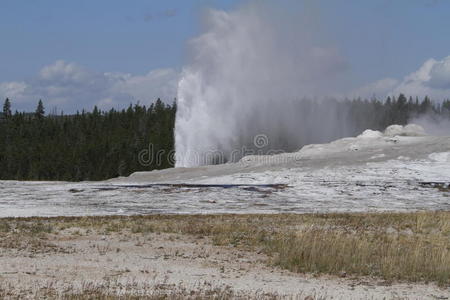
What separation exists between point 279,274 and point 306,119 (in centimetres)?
8655

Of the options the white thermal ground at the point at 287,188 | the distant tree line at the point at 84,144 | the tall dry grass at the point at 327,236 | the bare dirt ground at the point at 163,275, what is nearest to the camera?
the bare dirt ground at the point at 163,275

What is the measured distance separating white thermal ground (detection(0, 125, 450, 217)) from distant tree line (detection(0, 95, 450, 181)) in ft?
136

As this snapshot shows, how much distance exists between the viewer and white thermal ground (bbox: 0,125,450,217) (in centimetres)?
2802

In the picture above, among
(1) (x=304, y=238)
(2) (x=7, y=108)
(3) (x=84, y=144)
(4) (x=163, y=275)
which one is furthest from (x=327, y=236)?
(2) (x=7, y=108)

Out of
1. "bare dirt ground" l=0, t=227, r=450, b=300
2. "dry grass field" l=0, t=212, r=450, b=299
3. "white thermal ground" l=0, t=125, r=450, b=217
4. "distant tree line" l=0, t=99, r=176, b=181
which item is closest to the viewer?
"bare dirt ground" l=0, t=227, r=450, b=300

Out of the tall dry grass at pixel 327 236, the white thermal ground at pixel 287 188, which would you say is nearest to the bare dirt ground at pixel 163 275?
the tall dry grass at pixel 327 236

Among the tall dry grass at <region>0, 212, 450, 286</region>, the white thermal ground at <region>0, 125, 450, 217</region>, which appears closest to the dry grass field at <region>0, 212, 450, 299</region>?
the tall dry grass at <region>0, 212, 450, 286</region>

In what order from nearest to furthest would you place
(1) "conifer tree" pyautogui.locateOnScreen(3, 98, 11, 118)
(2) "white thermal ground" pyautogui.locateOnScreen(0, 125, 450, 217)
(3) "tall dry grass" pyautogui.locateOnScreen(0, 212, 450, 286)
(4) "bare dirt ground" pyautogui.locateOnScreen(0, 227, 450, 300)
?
(4) "bare dirt ground" pyautogui.locateOnScreen(0, 227, 450, 300), (3) "tall dry grass" pyautogui.locateOnScreen(0, 212, 450, 286), (2) "white thermal ground" pyautogui.locateOnScreen(0, 125, 450, 217), (1) "conifer tree" pyautogui.locateOnScreen(3, 98, 11, 118)

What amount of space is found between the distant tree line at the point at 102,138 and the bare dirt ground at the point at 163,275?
69093 mm

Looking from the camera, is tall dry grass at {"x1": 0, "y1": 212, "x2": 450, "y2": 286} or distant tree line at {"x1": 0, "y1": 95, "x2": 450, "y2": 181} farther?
distant tree line at {"x1": 0, "y1": 95, "x2": 450, "y2": 181}

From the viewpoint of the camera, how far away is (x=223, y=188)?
3472 cm

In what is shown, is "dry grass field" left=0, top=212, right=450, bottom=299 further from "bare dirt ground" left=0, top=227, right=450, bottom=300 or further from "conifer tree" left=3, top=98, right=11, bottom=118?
"conifer tree" left=3, top=98, right=11, bottom=118

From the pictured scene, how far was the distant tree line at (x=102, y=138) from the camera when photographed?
9556 cm

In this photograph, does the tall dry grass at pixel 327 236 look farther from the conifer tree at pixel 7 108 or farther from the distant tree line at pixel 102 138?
the conifer tree at pixel 7 108
